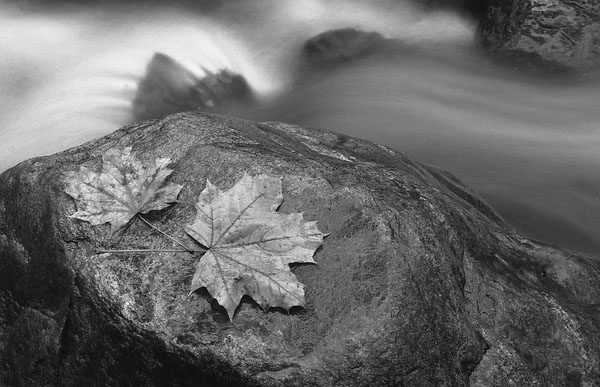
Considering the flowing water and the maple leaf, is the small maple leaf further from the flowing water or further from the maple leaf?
the flowing water

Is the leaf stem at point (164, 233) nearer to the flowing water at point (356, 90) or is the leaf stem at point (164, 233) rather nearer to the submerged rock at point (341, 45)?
the flowing water at point (356, 90)

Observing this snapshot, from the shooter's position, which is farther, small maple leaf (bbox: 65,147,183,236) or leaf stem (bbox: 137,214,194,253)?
small maple leaf (bbox: 65,147,183,236)

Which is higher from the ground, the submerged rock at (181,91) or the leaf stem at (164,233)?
the submerged rock at (181,91)

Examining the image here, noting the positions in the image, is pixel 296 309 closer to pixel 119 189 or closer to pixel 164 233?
pixel 164 233

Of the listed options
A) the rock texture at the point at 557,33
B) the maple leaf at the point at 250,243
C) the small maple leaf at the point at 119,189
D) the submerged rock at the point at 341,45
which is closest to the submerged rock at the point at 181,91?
the submerged rock at the point at 341,45

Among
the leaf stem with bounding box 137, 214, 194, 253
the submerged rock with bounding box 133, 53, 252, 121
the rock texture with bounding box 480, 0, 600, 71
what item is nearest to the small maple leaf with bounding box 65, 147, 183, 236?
the leaf stem with bounding box 137, 214, 194, 253

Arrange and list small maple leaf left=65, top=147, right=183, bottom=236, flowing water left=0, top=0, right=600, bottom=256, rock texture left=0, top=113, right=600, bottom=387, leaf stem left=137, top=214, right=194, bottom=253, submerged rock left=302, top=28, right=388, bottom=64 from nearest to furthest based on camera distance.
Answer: rock texture left=0, top=113, right=600, bottom=387
leaf stem left=137, top=214, right=194, bottom=253
small maple leaf left=65, top=147, right=183, bottom=236
flowing water left=0, top=0, right=600, bottom=256
submerged rock left=302, top=28, right=388, bottom=64

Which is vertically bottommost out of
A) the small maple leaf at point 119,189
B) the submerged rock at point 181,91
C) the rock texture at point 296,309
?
the rock texture at point 296,309
